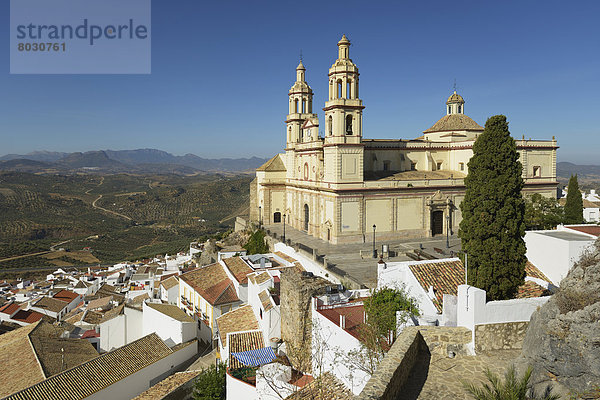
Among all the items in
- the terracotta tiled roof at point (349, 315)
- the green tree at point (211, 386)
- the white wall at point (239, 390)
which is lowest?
the green tree at point (211, 386)

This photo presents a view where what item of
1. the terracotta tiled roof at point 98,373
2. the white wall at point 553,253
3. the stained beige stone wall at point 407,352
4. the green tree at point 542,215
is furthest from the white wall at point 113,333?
the green tree at point 542,215

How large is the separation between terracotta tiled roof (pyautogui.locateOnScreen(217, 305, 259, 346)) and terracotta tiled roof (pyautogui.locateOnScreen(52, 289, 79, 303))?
2469 centimetres

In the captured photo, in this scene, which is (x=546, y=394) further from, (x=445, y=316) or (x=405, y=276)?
(x=405, y=276)

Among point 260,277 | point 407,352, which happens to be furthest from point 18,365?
point 407,352

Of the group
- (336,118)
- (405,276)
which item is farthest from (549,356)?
(336,118)

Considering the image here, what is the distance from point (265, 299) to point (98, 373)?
669cm

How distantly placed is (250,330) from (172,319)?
5.44 meters

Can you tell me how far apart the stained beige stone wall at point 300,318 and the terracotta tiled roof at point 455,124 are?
2613 centimetres

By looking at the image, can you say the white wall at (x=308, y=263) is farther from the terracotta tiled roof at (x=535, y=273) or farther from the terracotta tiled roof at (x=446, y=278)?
the terracotta tiled roof at (x=535, y=273)

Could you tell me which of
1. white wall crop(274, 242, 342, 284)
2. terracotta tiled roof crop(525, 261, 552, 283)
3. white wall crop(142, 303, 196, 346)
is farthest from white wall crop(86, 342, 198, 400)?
terracotta tiled roof crop(525, 261, 552, 283)

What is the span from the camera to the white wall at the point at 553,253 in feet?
42.9

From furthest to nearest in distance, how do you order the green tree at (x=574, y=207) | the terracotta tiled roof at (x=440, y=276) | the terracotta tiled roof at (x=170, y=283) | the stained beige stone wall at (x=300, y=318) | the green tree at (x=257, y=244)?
the green tree at (x=257, y=244) → the terracotta tiled roof at (x=170, y=283) → the green tree at (x=574, y=207) → the stained beige stone wall at (x=300, y=318) → the terracotta tiled roof at (x=440, y=276)

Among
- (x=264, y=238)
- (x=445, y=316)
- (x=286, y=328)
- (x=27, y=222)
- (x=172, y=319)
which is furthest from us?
(x=27, y=222)

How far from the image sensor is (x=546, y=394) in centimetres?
684
